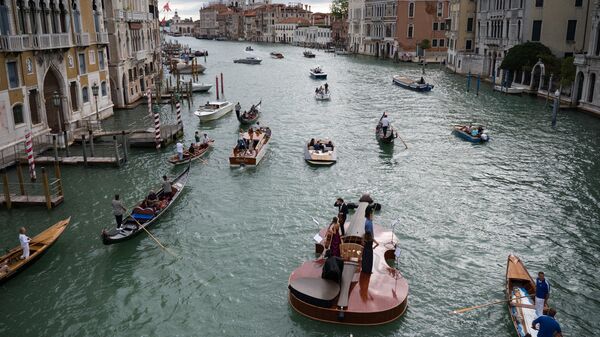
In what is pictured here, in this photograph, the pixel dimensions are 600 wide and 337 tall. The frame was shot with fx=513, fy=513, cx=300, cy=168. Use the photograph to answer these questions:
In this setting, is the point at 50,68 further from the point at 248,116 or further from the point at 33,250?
the point at 33,250

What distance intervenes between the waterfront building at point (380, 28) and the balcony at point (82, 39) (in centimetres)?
6798

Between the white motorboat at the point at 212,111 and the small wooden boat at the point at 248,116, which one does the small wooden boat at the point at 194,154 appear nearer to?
the small wooden boat at the point at 248,116

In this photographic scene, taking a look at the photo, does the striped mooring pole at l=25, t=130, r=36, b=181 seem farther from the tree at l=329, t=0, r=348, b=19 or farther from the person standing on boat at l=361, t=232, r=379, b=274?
the tree at l=329, t=0, r=348, b=19

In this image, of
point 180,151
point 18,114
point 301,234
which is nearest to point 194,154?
point 180,151

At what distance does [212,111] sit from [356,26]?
3181 inches

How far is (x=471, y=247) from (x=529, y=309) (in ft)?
13.7

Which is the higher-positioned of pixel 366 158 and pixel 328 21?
pixel 328 21

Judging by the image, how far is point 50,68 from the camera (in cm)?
2744

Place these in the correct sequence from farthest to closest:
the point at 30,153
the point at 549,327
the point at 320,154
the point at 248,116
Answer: the point at 248,116, the point at 320,154, the point at 30,153, the point at 549,327

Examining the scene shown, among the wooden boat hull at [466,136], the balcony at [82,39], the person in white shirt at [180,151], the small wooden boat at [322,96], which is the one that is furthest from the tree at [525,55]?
the balcony at [82,39]

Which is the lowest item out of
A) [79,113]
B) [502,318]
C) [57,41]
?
[502,318]

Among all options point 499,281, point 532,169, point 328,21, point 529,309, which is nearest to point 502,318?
point 529,309

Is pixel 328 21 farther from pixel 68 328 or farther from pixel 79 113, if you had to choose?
pixel 68 328

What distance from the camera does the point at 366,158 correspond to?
26.7m
